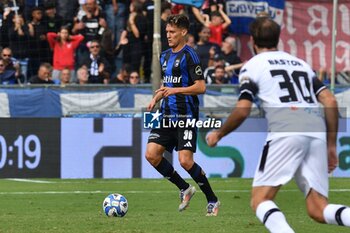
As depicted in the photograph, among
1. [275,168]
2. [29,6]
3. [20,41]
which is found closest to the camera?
[275,168]

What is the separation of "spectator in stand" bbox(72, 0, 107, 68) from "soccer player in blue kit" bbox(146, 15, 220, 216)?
9.37m

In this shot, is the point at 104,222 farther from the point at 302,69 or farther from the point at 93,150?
the point at 93,150

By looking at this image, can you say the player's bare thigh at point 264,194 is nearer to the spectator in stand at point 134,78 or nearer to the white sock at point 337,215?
the white sock at point 337,215

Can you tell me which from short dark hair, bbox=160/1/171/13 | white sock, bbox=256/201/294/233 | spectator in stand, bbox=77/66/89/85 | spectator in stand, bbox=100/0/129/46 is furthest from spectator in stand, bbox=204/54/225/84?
white sock, bbox=256/201/294/233

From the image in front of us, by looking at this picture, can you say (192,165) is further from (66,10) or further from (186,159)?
(66,10)

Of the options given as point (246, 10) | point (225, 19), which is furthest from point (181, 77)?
point (246, 10)

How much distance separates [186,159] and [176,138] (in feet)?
1.33

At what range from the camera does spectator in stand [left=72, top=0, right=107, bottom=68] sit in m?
21.3

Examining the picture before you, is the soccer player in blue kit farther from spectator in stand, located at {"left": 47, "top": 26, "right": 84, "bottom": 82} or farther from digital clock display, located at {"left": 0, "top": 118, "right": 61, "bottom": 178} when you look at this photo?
spectator in stand, located at {"left": 47, "top": 26, "right": 84, "bottom": 82}

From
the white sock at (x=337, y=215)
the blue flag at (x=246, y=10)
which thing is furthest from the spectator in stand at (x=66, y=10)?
the white sock at (x=337, y=215)

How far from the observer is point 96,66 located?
2094cm

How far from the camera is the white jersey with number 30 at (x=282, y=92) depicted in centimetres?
759

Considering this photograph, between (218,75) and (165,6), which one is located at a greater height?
(165,6)

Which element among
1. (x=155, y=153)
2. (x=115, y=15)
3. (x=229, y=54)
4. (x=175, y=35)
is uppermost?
(x=115, y=15)
